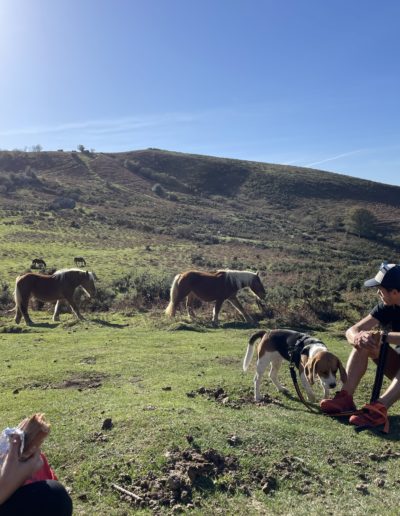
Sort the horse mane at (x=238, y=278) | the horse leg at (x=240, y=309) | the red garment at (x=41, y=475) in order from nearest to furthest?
1. the red garment at (x=41, y=475)
2. the horse leg at (x=240, y=309)
3. the horse mane at (x=238, y=278)

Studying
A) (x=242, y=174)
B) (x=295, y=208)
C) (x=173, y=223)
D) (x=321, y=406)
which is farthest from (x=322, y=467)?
(x=242, y=174)

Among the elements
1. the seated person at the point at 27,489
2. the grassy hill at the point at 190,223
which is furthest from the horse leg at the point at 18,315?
the seated person at the point at 27,489

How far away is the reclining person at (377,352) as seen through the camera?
5.95m

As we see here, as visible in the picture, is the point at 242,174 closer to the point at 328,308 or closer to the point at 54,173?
the point at 54,173

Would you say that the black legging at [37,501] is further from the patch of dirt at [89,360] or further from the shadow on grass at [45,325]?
the shadow on grass at [45,325]

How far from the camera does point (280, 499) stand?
4566 mm

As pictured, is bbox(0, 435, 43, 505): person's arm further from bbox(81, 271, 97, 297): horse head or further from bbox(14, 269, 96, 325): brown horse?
bbox(81, 271, 97, 297): horse head

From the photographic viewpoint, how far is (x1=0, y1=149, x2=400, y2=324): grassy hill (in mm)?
23734

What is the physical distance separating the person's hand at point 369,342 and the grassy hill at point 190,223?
30.2 ft

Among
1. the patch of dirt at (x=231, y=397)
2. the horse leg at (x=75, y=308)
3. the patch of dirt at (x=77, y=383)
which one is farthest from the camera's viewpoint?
the horse leg at (x=75, y=308)

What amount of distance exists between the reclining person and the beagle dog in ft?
0.76

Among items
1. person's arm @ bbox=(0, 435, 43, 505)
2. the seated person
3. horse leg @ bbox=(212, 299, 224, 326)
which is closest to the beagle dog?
the seated person

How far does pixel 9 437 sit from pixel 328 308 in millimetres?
14990

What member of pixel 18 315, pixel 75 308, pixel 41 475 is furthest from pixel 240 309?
pixel 41 475
